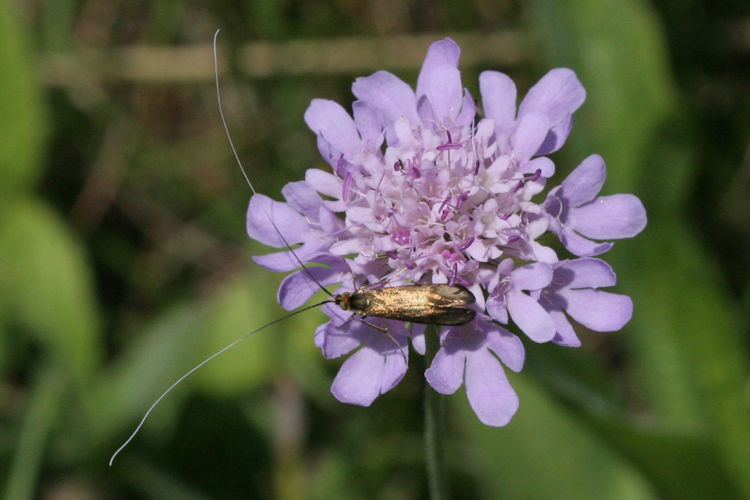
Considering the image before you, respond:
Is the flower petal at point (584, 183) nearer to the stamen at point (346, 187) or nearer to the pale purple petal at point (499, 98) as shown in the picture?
the pale purple petal at point (499, 98)

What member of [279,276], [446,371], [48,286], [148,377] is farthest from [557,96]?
[48,286]

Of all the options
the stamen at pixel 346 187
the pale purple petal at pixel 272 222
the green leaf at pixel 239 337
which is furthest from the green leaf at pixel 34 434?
the stamen at pixel 346 187

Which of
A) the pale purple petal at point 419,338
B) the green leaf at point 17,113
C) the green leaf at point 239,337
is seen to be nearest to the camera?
the pale purple petal at point 419,338

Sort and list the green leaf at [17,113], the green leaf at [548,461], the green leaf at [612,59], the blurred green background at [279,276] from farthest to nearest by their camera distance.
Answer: the green leaf at [17,113] < the green leaf at [612,59] < the blurred green background at [279,276] < the green leaf at [548,461]

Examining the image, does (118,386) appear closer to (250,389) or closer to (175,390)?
(175,390)

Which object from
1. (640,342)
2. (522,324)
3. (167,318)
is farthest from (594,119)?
(167,318)

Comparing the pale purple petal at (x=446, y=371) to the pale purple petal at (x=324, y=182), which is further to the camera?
the pale purple petal at (x=324, y=182)

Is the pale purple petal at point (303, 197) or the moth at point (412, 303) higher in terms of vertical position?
the pale purple petal at point (303, 197)

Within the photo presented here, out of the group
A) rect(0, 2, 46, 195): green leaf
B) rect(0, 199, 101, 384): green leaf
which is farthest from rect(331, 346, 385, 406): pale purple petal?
rect(0, 2, 46, 195): green leaf

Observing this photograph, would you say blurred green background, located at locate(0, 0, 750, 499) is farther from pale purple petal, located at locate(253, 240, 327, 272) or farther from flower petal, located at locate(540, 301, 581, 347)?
pale purple petal, located at locate(253, 240, 327, 272)
